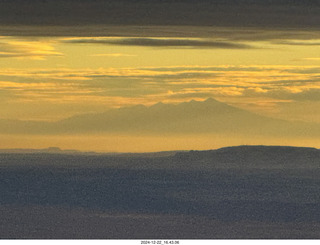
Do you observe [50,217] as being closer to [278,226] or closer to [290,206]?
[278,226]

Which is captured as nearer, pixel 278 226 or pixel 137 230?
pixel 137 230

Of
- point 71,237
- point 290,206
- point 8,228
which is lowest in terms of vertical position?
point 71,237

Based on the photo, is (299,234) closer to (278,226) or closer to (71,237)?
(278,226)

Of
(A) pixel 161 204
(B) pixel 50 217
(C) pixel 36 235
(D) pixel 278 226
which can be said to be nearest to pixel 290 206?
(A) pixel 161 204

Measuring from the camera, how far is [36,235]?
51219 millimetres

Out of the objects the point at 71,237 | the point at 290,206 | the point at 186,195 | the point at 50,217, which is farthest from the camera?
the point at 186,195

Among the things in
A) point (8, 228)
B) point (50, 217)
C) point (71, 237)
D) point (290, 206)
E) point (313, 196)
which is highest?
point (313, 196)

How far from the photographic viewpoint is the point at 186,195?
341 feet

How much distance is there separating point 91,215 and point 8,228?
14148 mm

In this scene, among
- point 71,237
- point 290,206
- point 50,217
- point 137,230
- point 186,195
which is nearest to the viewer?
point 71,237

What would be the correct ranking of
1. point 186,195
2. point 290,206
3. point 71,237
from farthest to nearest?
point 186,195
point 290,206
point 71,237

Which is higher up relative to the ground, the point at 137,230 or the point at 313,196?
the point at 313,196

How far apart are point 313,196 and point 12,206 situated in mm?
40654

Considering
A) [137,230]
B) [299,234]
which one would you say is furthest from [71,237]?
[299,234]
